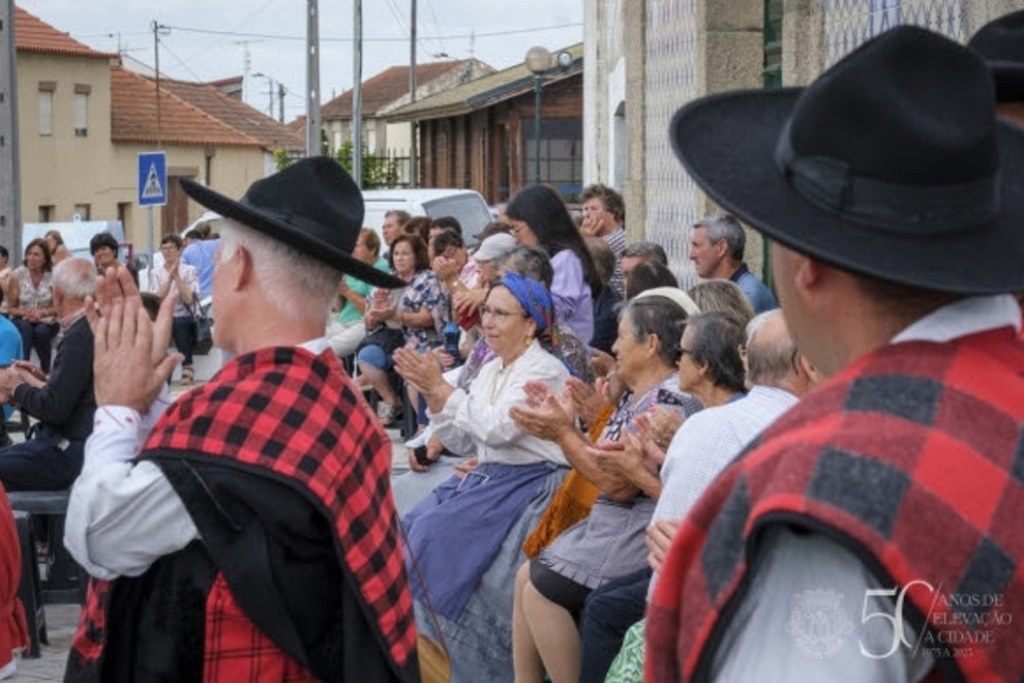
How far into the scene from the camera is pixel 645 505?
654 centimetres

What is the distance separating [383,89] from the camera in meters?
108

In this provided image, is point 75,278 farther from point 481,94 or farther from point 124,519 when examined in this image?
point 481,94

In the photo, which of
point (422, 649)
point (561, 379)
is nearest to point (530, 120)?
point (561, 379)

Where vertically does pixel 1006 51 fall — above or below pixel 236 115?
below

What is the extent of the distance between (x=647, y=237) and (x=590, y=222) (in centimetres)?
219

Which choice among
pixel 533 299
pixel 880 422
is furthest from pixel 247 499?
pixel 533 299

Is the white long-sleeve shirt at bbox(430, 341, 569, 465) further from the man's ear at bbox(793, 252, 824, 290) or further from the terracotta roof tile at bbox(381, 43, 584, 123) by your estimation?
the terracotta roof tile at bbox(381, 43, 584, 123)

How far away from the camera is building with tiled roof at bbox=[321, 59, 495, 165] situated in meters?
92.1

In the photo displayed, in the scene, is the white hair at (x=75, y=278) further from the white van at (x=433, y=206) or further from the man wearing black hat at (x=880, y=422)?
the white van at (x=433, y=206)

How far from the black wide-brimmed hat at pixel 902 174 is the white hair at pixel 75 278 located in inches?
291

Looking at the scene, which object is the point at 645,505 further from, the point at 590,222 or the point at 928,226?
the point at 590,222

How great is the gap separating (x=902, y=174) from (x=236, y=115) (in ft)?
254

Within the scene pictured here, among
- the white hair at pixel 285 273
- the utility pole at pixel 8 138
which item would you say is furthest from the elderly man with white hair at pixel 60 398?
the utility pole at pixel 8 138

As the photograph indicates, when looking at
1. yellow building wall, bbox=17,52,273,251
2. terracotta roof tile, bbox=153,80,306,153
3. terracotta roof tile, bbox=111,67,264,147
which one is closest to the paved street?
yellow building wall, bbox=17,52,273,251
